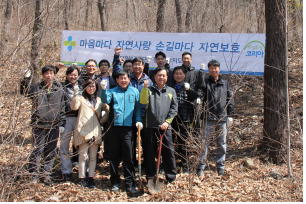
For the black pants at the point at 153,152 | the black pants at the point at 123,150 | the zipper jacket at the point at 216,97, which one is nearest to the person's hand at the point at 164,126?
the black pants at the point at 153,152

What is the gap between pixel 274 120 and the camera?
184 inches

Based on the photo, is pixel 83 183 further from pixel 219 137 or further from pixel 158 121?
pixel 219 137

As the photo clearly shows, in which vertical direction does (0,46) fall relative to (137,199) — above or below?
above

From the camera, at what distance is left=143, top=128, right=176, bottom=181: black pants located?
157 inches

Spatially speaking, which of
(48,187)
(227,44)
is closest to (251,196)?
(48,187)

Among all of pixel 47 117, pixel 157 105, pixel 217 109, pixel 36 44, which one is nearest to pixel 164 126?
pixel 157 105

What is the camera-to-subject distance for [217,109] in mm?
4285

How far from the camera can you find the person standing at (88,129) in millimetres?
3938

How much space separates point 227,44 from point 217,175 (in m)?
3.89

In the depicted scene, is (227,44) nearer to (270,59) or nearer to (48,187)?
(270,59)

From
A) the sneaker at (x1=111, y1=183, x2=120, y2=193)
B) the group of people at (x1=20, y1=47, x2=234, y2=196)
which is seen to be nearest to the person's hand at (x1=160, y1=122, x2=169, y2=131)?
the group of people at (x1=20, y1=47, x2=234, y2=196)

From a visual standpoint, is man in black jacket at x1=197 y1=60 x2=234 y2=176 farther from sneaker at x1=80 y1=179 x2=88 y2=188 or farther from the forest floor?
sneaker at x1=80 y1=179 x2=88 y2=188

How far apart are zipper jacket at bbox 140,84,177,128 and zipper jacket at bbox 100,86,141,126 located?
170 mm

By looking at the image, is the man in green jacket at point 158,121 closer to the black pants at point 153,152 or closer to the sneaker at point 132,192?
the black pants at point 153,152
